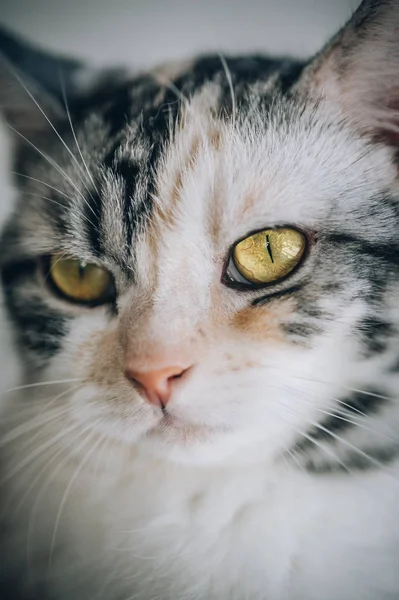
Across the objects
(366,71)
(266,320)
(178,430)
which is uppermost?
(366,71)

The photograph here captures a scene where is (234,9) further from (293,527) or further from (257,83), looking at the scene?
(293,527)

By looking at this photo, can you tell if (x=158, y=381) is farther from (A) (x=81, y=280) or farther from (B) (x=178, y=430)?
(A) (x=81, y=280)

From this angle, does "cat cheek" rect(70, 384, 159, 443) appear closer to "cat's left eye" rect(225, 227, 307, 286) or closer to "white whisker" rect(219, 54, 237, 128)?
"cat's left eye" rect(225, 227, 307, 286)

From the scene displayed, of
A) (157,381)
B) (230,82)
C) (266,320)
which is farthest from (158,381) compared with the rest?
(230,82)

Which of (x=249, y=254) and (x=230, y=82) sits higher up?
(x=230, y=82)

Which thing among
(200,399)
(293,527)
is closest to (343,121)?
(200,399)

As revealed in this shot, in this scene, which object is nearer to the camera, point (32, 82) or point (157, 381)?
point (157, 381)
